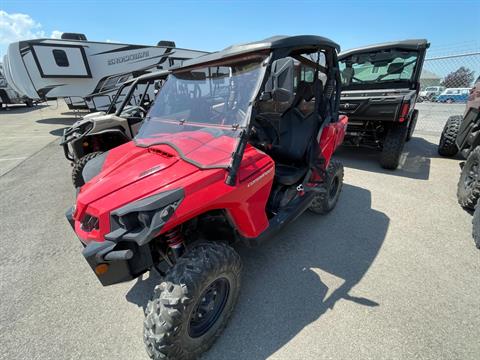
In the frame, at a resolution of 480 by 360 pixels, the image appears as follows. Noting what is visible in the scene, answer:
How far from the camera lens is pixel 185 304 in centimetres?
136

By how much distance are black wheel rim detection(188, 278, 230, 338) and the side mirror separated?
4.31 ft

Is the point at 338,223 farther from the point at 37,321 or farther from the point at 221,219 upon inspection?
the point at 37,321

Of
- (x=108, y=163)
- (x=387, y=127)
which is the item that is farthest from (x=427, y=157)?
(x=108, y=163)

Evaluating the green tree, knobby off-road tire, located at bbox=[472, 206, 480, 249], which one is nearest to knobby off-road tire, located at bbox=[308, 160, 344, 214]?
knobby off-road tire, located at bbox=[472, 206, 480, 249]

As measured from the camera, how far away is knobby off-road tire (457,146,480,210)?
9.50ft

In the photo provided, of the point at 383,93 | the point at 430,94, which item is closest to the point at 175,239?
the point at 383,93

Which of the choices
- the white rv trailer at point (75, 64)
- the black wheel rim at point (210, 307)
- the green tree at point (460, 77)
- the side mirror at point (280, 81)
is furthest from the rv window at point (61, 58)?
the green tree at point (460, 77)

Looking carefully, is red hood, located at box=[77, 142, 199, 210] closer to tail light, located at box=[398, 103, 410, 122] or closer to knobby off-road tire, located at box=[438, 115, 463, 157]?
tail light, located at box=[398, 103, 410, 122]

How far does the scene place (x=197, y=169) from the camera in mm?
1542

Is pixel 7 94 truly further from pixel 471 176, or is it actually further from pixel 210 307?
pixel 471 176

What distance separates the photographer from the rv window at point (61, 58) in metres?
8.98

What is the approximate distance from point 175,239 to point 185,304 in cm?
40

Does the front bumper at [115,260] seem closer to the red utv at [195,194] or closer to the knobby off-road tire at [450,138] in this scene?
the red utv at [195,194]

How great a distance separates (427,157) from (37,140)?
445 inches
